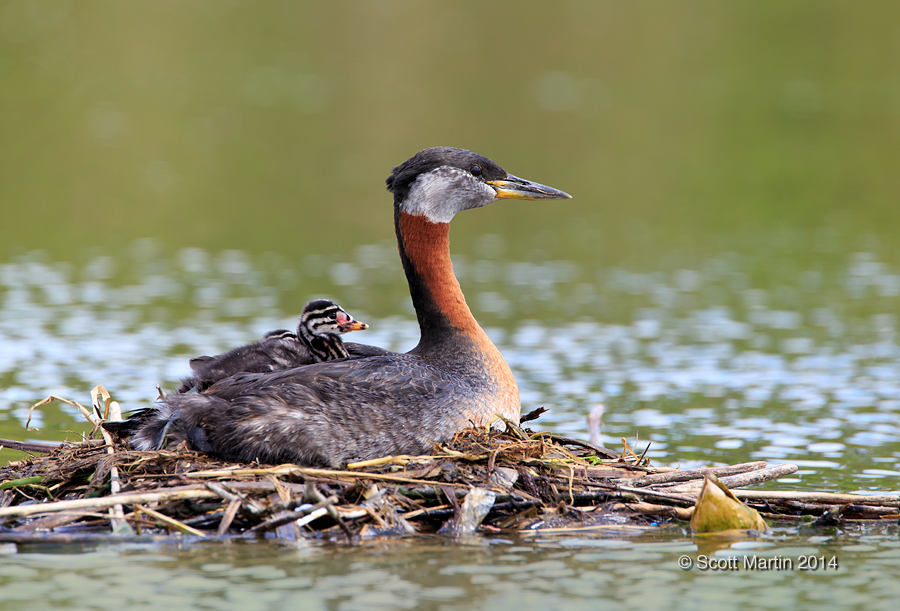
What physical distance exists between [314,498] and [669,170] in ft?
73.6

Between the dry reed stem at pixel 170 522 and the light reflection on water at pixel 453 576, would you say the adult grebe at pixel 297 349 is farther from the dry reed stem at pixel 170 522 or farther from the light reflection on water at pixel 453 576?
the light reflection on water at pixel 453 576

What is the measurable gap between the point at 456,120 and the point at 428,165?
24.0m

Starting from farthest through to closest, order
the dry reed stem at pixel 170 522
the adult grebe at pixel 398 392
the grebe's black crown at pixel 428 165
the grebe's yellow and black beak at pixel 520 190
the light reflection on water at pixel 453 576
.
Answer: the grebe's yellow and black beak at pixel 520 190
the grebe's black crown at pixel 428 165
the adult grebe at pixel 398 392
the dry reed stem at pixel 170 522
the light reflection on water at pixel 453 576

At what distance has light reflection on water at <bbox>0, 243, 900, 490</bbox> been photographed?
11.3 meters

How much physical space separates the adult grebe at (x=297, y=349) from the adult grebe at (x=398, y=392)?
0.50 meters

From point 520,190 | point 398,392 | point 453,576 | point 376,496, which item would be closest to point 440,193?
point 520,190

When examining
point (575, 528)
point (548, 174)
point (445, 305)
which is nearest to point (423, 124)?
point (548, 174)

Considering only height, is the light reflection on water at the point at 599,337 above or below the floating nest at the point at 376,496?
above

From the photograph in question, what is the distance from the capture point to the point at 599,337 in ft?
50.4

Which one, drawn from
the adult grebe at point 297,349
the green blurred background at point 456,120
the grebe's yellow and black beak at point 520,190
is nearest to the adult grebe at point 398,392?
the grebe's yellow and black beak at point 520,190

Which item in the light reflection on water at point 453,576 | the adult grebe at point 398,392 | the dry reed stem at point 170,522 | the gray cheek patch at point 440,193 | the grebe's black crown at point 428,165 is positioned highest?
the grebe's black crown at point 428,165

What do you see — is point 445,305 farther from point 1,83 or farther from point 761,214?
point 1,83

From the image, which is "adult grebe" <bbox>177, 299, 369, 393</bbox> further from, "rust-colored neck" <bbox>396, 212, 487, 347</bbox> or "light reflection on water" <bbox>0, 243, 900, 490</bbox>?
"light reflection on water" <bbox>0, 243, 900, 490</bbox>

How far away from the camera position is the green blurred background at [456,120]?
2272cm
